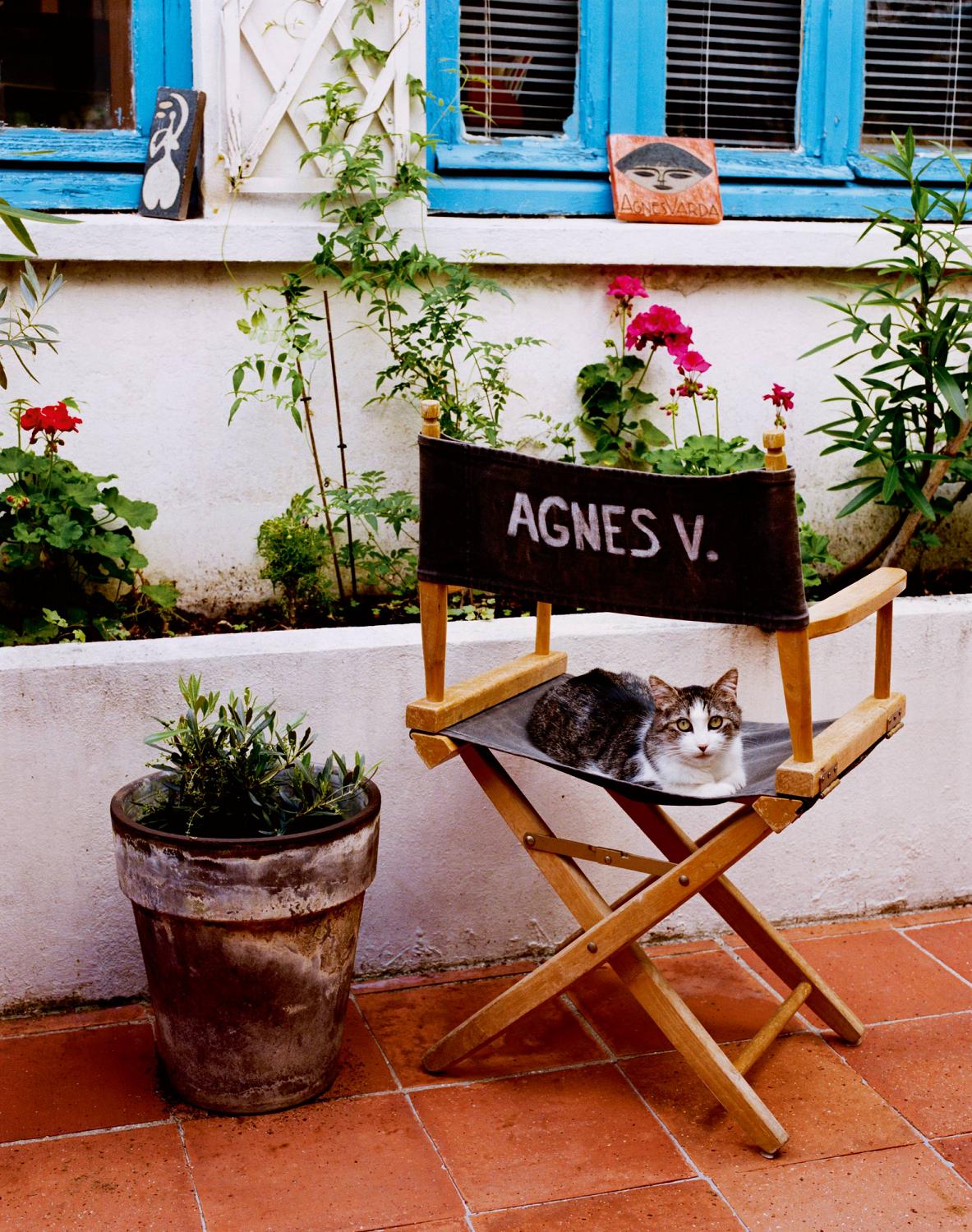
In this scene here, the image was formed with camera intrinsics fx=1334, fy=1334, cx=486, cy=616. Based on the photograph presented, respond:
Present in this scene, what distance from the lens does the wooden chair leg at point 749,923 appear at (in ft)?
9.87

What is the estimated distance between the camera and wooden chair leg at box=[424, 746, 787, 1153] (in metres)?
2.65

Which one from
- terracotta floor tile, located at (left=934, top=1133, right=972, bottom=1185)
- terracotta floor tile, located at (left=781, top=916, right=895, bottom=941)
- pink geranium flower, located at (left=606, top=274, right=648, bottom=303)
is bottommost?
terracotta floor tile, located at (left=934, top=1133, right=972, bottom=1185)

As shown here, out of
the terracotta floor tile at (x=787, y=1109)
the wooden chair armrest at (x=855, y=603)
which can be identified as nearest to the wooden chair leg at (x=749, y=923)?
the terracotta floor tile at (x=787, y=1109)

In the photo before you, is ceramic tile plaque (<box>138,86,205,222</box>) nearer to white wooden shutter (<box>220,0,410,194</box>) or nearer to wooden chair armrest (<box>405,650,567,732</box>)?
white wooden shutter (<box>220,0,410,194</box>)

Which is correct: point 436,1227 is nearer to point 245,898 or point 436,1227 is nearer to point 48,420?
point 245,898

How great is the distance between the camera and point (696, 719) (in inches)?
107

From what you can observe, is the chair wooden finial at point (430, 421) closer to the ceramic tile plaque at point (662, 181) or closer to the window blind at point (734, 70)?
the ceramic tile plaque at point (662, 181)

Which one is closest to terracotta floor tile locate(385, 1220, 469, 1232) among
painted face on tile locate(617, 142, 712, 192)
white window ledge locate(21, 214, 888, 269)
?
white window ledge locate(21, 214, 888, 269)

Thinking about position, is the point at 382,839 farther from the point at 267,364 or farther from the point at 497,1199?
the point at 267,364

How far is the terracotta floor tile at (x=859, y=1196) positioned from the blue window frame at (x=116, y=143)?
298cm

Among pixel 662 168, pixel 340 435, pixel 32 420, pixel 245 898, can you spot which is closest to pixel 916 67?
pixel 662 168

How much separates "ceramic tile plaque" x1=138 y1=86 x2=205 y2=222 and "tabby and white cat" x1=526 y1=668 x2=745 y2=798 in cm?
177

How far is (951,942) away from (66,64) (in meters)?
3.45

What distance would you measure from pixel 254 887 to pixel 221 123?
2187 millimetres
